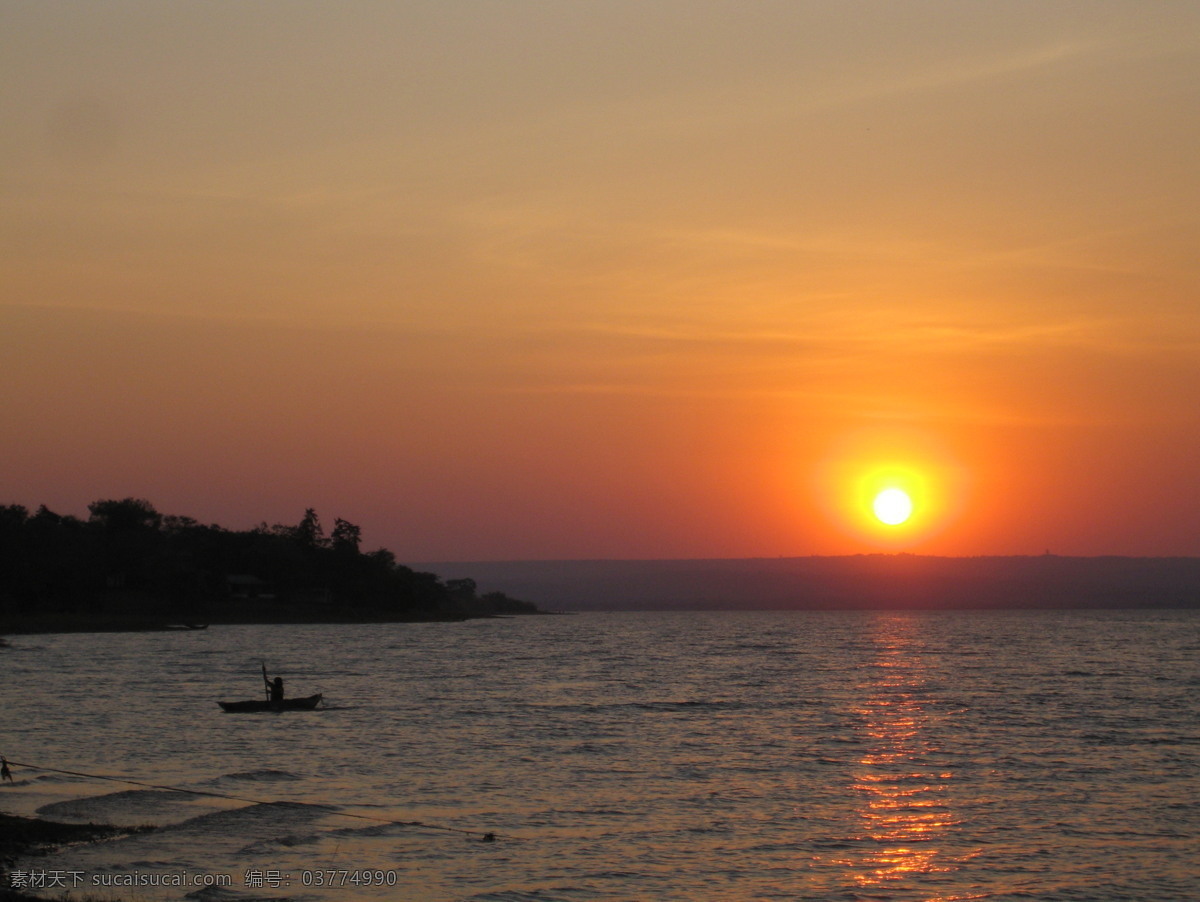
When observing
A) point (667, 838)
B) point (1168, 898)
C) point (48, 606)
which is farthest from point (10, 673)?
point (48, 606)

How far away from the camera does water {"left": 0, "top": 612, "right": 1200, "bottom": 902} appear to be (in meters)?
28.2

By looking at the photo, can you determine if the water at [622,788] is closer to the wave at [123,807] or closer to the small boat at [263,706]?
the wave at [123,807]

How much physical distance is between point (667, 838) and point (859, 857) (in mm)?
5145

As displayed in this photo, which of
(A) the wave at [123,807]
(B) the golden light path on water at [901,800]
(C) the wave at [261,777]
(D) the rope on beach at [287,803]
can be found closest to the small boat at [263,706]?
(D) the rope on beach at [287,803]

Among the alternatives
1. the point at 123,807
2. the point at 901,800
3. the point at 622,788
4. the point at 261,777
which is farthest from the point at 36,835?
the point at 901,800

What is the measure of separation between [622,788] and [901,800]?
9.15 meters

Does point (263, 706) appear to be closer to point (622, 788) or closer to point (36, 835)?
point (622, 788)

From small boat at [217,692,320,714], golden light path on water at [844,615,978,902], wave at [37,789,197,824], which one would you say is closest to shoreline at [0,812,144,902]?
wave at [37,789,197,824]

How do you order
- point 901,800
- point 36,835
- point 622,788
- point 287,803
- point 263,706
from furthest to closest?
point 263,706
point 622,788
point 901,800
point 287,803
point 36,835

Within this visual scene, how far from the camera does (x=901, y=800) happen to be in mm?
39406

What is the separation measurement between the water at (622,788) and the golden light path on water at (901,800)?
148mm

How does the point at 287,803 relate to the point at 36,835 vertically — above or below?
below

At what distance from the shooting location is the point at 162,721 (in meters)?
58.8

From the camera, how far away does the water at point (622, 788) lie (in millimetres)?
28156
